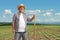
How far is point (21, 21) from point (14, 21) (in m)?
0.22

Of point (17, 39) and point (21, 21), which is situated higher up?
point (21, 21)

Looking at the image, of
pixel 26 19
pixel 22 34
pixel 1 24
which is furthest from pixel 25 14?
pixel 1 24

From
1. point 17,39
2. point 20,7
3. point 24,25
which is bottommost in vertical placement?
A: point 17,39

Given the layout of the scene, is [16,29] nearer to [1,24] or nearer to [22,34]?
[22,34]

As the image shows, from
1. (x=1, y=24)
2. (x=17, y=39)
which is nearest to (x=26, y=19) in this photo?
(x=17, y=39)

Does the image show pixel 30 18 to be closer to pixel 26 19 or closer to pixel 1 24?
pixel 26 19

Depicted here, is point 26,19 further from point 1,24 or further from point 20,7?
point 1,24

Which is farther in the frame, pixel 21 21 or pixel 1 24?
pixel 1 24

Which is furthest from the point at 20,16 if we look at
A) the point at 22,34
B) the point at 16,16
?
the point at 22,34

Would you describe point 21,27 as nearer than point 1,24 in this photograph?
Yes

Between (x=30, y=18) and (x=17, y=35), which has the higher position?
(x=30, y=18)

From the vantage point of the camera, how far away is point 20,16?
6.21m

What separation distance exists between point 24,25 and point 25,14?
1.07 ft

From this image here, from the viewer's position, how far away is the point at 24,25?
243 inches
